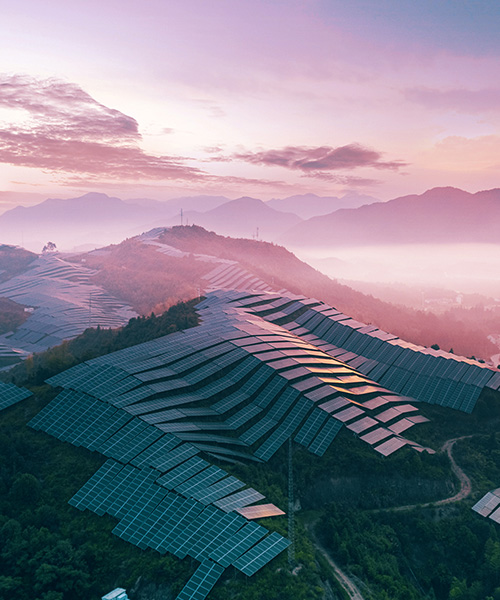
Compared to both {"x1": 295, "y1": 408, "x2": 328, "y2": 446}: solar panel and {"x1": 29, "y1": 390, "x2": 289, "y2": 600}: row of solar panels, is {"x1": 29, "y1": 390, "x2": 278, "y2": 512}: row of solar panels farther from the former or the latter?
{"x1": 295, "y1": 408, "x2": 328, "y2": 446}: solar panel

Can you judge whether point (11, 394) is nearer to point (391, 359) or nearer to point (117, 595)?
point (117, 595)

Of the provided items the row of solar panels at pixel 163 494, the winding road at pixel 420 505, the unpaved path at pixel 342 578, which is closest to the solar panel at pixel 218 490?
the row of solar panels at pixel 163 494

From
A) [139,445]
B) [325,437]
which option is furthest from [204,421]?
[325,437]

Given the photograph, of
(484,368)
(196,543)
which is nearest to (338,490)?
(196,543)

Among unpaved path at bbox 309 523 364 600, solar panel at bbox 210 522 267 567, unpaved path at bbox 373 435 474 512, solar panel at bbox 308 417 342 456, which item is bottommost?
unpaved path at bbox 373 435 474 512

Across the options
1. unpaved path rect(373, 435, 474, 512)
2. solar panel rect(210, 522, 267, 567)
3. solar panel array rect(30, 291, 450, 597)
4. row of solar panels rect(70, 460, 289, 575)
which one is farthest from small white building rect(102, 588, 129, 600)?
unpaved path rect(373, 435, 474, 512)

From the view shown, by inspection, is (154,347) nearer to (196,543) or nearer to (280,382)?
(280,382)

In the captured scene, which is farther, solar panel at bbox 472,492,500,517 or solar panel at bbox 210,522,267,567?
solar panel at bbox 472,492,500,517
